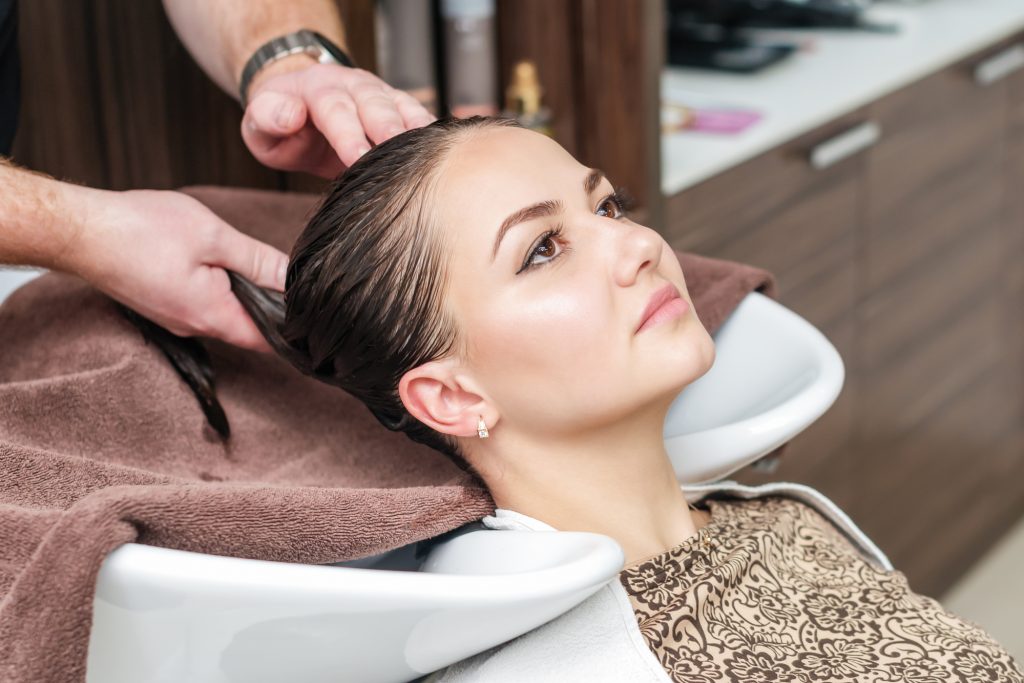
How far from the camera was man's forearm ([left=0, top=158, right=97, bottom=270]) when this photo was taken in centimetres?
107

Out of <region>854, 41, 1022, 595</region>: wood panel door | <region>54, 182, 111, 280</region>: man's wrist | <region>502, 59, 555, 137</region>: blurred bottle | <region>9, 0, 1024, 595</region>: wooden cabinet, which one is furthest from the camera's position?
<region>854, 41, 1022, 595</region>: wood panel door

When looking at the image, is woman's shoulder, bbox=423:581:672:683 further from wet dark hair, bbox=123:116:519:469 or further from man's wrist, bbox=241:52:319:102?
man's wrist, bbox=241:52:319:102

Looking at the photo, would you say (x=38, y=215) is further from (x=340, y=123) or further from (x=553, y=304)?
(x=553, y=304)

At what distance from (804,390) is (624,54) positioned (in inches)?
31.6

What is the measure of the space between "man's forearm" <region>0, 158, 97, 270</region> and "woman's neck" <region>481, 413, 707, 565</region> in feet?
1.41

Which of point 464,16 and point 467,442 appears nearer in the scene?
point 467,442

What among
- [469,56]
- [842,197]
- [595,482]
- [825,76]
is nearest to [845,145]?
[842,197]

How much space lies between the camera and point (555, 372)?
40.3 inches

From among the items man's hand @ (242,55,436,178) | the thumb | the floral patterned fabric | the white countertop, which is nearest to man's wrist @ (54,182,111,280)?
the thumb

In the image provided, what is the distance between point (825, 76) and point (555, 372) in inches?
57.0

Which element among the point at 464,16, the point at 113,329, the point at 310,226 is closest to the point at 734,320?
the point at 310,226

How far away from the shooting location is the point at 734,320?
4.20 feet

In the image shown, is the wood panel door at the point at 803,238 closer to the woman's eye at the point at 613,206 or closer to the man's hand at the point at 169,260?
the woman's eye at the point at 613,206

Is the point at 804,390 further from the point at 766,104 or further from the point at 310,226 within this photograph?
the point at 766,104
